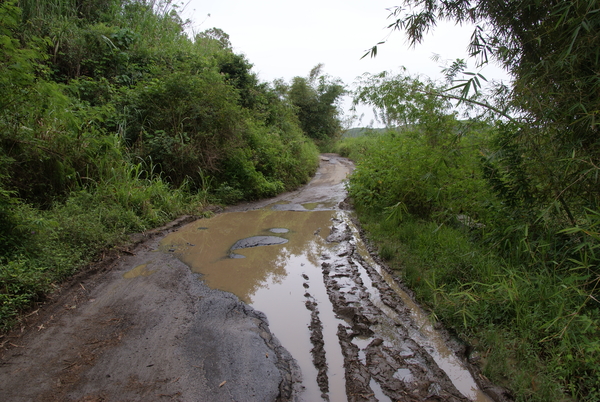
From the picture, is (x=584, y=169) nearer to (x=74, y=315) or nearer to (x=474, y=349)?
(x=474, y=349)

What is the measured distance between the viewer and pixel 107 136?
6.51 m

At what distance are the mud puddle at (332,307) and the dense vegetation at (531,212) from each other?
0.36 metres

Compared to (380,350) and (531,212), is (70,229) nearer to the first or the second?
(380,350)

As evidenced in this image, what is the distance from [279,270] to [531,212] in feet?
9.61

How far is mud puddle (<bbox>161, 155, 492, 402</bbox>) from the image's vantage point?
97.1 inches

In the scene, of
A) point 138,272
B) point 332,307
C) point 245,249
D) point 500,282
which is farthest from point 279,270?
point 500,282

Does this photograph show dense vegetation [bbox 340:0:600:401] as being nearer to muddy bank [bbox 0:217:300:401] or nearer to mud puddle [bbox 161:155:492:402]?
mud puddle [bbox 161:155:492:402]

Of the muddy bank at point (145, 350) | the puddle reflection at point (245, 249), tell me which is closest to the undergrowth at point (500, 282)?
the puddle reflection at point (245, 249)

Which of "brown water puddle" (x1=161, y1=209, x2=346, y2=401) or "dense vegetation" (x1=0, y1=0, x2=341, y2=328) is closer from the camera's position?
"brown water puddle" (x1=161, y1=209, x2=346, y2=401)

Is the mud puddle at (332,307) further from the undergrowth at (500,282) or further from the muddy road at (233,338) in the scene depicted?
the undergrowth at (500,282)

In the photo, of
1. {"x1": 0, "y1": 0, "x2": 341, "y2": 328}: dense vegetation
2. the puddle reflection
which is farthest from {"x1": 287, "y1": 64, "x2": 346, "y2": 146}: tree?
the puddle reflection

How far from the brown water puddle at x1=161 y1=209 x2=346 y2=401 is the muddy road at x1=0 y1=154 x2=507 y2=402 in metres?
0.02

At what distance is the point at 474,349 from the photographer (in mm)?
2850

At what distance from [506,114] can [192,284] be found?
3.68 metres
